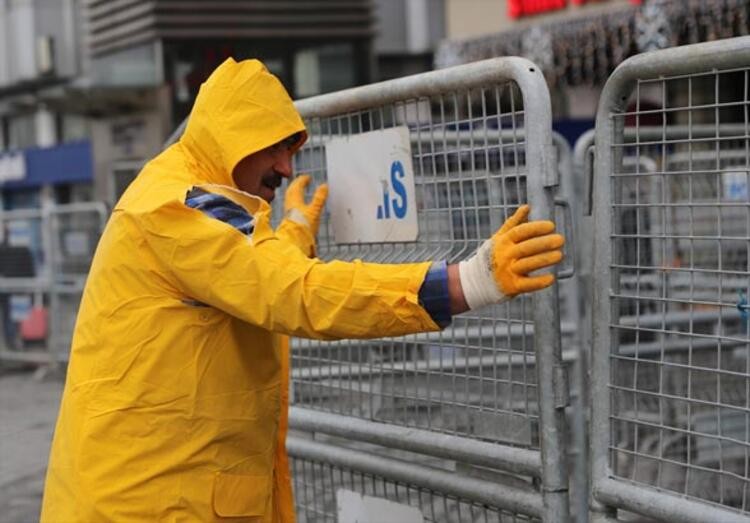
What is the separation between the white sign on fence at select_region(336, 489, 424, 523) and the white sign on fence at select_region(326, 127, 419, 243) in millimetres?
800

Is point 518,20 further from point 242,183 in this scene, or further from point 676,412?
point 242,183

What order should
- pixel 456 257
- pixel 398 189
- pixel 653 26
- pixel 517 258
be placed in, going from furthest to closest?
1. pixel 653 26
2. pixel 398 189
3. pixel 456 257
4. pixel 517 258

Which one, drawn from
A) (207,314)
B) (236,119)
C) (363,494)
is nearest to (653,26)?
(363,494)

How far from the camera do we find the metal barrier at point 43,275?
37.1 feet

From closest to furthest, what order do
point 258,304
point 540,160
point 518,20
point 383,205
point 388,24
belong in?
point 258,304 → point 540,160 → point 383,205 → point 518,20 → point 388,24

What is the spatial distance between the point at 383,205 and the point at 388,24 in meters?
19.6

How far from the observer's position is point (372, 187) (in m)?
3.41

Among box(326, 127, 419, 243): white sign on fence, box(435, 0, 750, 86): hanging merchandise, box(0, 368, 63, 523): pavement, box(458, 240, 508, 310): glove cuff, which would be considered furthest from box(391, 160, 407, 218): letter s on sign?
box(435, 0, 750, 86): hanging merchandise

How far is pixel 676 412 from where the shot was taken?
5.07 m

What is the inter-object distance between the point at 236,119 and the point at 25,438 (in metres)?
5.97

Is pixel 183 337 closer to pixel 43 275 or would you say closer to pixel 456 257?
pixel 456 257

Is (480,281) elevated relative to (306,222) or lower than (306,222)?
lower

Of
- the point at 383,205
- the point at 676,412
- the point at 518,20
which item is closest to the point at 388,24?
the point at 518,20

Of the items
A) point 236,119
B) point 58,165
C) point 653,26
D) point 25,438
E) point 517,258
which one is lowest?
point 25,438
